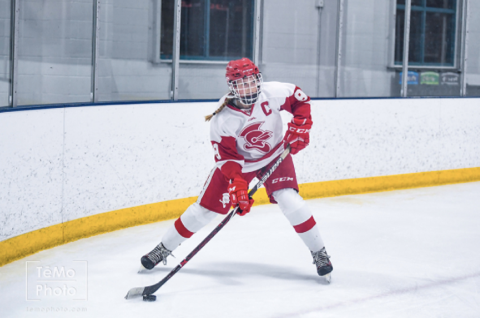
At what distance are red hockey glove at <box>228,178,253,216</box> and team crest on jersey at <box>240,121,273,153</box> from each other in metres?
0.20

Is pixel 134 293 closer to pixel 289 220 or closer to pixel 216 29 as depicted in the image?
pixel 289 220

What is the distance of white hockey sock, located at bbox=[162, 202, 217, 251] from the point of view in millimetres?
2676

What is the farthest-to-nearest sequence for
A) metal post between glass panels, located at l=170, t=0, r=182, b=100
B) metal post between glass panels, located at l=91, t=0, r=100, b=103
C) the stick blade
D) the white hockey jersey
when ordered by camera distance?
metal post between glass panels, located at l=170, t=0, r=182, b=100
metal post between glass panels, located at l=91, t=0, r=100, b=103
the white hockey jersey
the stick blade

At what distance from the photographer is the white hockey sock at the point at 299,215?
2592 millimetres

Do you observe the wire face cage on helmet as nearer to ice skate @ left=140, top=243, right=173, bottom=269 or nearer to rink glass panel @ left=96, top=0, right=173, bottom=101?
ice skate @ left=140, top=243, right=173, bottom=269

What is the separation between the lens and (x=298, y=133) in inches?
104

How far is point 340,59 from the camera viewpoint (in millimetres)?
4980

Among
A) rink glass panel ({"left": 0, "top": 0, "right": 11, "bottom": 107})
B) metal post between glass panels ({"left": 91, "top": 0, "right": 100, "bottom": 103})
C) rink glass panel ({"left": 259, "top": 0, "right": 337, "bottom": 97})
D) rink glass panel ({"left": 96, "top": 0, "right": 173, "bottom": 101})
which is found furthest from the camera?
rink glass panel ({"left": 259, "top": 0, "right": 337, "bottom": 97})

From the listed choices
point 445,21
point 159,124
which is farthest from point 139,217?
point 445,21

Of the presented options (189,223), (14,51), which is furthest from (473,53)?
(14,51)

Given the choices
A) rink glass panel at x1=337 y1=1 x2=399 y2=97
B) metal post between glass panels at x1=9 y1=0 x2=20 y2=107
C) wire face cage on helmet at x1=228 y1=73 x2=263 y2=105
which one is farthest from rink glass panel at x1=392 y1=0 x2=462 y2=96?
metal post between glass panels at x1=9 y1=0 x2=20 y2=107

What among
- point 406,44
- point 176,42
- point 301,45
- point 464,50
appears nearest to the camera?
point 176,42
